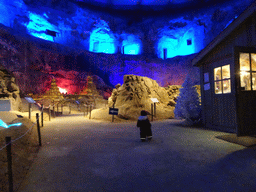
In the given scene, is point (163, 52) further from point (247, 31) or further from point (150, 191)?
point (150, 191)

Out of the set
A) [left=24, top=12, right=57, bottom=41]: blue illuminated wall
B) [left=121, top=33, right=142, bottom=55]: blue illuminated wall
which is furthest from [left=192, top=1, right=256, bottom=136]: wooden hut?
[left=24, top=12, right=57, bottom=41]: blue illuminated wall

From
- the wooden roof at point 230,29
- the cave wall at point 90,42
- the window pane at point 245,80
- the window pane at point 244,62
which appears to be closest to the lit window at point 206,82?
the wooden roof at point 230,29

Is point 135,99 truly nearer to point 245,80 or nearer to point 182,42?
point 245,80

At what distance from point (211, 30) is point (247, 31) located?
1464 inches

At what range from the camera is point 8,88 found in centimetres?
1183

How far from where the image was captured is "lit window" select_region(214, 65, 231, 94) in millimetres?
7019

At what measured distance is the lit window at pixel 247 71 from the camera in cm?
568

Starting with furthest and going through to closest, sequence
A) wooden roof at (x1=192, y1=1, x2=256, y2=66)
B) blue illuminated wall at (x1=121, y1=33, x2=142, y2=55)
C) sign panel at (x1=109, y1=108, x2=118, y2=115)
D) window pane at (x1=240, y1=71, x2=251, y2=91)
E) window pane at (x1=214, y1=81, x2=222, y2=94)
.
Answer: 1. blue illuminated wall at (x1=121, y1=33, x2=142, y2=55)
2. sign panel at (x1=109, y1=108, x2=118, y2=115)
3. window pane at (x1=214, y1=81, x2=222, y2=94)
4. window pane at (x1=240, y1=71, x2=251, y2=91)
5. wooden roof at (x1=192, y1=1, x2=256, y2=66)

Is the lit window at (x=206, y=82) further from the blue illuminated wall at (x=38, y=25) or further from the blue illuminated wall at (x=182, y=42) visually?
the blue illuminated wall at (x=38, y=25)

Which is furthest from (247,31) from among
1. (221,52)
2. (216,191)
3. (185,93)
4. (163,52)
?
(163,52)

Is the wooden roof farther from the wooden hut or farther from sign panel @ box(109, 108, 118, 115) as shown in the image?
sign panel @ box(109, 108, 118, 115)

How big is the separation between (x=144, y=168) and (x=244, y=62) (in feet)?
16.2

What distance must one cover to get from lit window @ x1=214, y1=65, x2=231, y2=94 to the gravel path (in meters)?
2.75

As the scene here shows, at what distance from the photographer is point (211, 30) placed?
38062 millimetres
